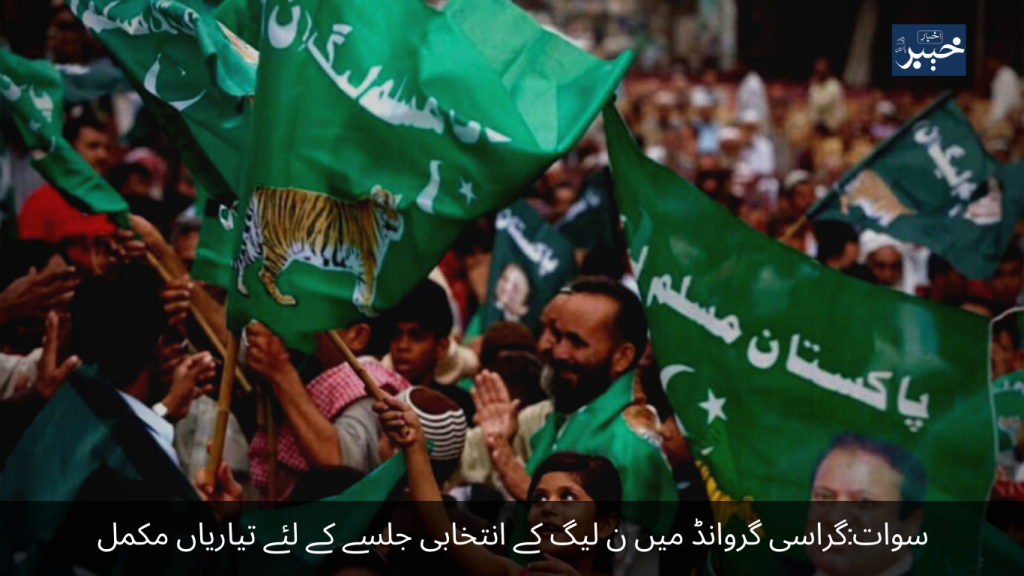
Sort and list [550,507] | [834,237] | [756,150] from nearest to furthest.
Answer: [550,507]
[834,237]
[756,150]

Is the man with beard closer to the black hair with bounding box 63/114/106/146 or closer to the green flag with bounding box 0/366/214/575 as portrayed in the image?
the green flag with bounding box 0/366/214/575

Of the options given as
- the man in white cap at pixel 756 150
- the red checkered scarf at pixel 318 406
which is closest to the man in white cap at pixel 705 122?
the man in white cap at pixel 756 150

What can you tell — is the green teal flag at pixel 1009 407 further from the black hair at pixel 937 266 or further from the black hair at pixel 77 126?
the black hair at pixel 77 126

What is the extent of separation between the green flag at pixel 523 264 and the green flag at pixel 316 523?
149 inches

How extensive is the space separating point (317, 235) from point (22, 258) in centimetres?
182

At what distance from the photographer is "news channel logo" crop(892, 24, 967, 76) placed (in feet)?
32.5

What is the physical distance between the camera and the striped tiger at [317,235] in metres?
5.93

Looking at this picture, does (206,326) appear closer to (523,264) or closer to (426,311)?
(426,311)

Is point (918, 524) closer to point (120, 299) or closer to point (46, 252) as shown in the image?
point (120, 299)

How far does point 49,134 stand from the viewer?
7.65 meters

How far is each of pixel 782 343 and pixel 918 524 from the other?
2.04 feet

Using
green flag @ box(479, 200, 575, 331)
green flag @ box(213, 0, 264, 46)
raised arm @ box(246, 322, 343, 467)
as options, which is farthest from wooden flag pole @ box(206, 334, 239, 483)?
green flag @ box(479, 200, 575, 331)

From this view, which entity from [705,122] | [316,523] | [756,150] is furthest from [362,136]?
[705,122]

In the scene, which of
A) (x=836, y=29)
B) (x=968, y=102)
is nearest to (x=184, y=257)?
(x=968, y=102)
